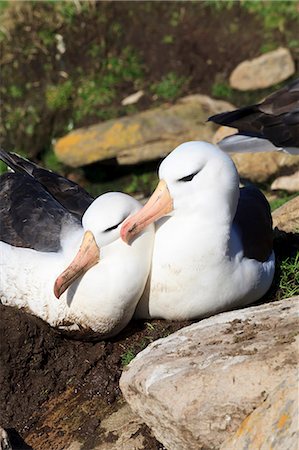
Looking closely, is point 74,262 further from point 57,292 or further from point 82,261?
point 57,292

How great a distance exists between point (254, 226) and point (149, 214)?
0.69 metres

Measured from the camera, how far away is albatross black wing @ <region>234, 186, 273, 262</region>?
4.75 metres

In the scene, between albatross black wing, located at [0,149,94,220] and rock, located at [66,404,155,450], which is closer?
rock, located at [66,404,155,450]

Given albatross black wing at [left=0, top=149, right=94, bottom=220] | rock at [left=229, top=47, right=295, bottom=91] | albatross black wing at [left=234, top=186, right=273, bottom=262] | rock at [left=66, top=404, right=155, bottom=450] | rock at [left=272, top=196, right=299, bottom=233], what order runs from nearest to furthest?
1. rock at [left=66, top=404, right=155, bottom=450]
2. albatross black wing at [left=234, top=186, right=273, bottom=262]
3. albatross black wing at [left=0, top=149, right=94, bottom=220]
4. rock at [left=272, top=196, right=299, bottom=233]
5. rock at [left=229, top=47, right=295, bottom=91]

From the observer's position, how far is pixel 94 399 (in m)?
4.50

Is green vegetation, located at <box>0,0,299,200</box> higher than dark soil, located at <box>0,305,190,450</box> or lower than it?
lower

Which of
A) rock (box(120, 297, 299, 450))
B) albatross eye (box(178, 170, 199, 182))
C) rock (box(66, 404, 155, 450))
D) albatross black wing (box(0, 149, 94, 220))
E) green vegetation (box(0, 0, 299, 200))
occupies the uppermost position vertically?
albatross eye (box(178, 170, 199, 182))

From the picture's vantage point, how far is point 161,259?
4.59m

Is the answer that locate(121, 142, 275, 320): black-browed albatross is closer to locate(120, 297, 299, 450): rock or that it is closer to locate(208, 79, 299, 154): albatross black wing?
locate(120, 297, 299, 450): rock

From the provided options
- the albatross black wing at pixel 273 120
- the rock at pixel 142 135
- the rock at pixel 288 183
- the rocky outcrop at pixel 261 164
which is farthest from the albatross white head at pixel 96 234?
the rock at pixel 142 135

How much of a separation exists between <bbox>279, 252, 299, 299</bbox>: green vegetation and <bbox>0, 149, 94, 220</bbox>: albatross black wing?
1.18 m

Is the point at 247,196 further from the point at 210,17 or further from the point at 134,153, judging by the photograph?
the point at 210,17

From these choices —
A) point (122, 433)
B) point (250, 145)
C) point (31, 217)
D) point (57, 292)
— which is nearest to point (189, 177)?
point (57, 292)

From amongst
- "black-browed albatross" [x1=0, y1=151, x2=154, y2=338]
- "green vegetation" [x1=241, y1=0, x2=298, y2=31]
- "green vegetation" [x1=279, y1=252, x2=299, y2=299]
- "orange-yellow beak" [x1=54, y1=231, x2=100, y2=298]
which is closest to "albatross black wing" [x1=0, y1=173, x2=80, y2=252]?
"black-browed albatross" [x1=0, y1=151, x2=154, y2=338]
